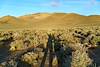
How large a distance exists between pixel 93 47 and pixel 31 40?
8561 millimetres

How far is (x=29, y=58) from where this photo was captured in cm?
3180

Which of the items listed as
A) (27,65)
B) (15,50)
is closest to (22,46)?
(15,50)

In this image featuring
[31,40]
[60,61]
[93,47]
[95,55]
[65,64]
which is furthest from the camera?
[31,40]

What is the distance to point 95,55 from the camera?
36469 millimetres

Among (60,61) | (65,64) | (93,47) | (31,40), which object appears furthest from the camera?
(31,40)

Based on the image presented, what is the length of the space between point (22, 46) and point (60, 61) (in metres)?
14.6

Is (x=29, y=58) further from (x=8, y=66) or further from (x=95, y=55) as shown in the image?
(x=95, y=55)

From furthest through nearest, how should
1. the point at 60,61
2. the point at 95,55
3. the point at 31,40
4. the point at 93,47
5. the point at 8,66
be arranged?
the point at 31,40, the point at 93,47, the point at 95,55, the point at 60,61, the point at 8,66

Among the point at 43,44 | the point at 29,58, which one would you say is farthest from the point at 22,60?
the point at 43,44

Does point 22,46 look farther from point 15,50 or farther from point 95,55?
point 95,55

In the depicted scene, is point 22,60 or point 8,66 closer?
point 8,66

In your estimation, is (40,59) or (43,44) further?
(43,44)

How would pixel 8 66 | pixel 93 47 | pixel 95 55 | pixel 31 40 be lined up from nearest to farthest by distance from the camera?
pixel 8 66
pixel 95 55
pixel 93 47
pixel 31 40

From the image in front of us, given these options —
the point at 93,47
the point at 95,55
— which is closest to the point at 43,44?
the point at 93,47
